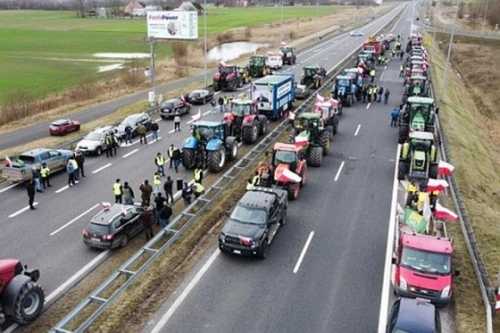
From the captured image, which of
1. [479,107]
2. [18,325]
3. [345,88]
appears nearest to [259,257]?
[18,325]

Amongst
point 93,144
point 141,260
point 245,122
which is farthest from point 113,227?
point 245,122

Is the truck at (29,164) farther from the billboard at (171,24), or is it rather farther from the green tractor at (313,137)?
the billboard at (171,24)

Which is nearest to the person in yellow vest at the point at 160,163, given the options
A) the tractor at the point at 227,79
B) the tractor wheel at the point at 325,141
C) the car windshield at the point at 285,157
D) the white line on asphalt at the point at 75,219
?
the white line on asphalt at the point at 75,219

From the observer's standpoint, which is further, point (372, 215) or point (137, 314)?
point (372, 215)

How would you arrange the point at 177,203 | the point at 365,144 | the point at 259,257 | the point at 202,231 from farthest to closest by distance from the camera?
1. the point at 365,144
2. the point at 177,203
3. the point at 202,231
4. the point at 259,257

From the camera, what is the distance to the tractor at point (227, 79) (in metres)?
49.5

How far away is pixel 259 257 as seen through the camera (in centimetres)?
1780

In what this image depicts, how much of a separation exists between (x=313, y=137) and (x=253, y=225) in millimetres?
12809

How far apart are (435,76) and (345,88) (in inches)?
877

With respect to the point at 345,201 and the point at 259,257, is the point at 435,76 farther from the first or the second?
the point at 259,257

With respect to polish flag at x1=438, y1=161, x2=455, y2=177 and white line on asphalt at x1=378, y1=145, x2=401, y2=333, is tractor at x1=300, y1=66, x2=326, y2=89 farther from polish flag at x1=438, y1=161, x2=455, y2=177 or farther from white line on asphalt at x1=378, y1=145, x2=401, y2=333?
white line on asphalt at x1=378, y1=145, x2=401, y2=333

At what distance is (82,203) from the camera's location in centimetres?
2322

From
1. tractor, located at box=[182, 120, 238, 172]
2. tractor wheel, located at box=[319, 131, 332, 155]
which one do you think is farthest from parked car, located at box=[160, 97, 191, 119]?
tractor wheel, located at box=[319, 131, 332, 155]

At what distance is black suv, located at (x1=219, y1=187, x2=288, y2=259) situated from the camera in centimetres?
1741
